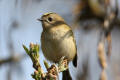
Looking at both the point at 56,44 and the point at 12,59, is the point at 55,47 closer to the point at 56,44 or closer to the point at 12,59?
the point at 56,44

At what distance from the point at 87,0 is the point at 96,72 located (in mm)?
1815

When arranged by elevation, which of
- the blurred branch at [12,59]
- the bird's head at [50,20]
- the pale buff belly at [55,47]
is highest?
the bird's head at [50,20]

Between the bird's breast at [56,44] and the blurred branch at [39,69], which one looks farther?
the bird's breast at [56,44]

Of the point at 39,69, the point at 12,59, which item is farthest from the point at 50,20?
the point at 39,69

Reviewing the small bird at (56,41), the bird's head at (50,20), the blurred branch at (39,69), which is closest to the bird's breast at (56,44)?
the small bird at (56,41)

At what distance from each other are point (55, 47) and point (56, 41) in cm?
8

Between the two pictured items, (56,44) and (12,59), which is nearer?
(56,44)

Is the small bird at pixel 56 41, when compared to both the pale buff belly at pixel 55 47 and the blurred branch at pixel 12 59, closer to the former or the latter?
the pale buff belly at pixel 55 47

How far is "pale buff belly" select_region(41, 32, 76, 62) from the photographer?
12.7 feet

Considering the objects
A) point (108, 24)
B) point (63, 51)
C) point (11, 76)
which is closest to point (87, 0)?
point (63, 51)

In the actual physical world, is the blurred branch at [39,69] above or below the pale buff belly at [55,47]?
above

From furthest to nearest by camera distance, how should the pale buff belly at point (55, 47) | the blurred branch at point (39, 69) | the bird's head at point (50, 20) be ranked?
the bird's head at point (50, 20), the pale buff belly at point (55, 47), the blurred branch at point (39, 69)

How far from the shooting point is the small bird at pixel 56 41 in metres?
3.88

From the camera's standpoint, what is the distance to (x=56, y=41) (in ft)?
12.6
